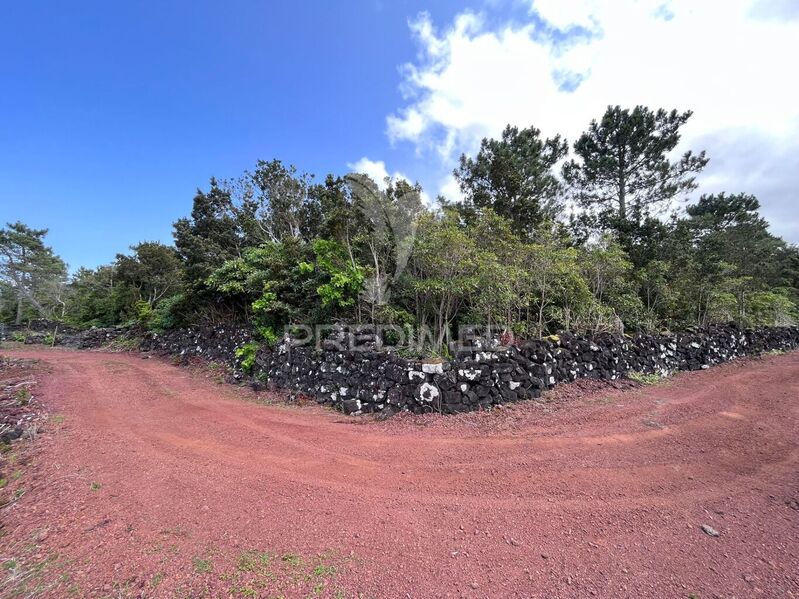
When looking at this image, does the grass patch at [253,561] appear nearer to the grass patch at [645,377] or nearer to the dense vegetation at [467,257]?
the dense vegetation at [467,257]

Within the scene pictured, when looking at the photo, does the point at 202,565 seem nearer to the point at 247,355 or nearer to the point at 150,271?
the point at 247,355

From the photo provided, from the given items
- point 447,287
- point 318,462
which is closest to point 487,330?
point 447,287

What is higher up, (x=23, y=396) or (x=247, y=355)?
(x=247, y=355)

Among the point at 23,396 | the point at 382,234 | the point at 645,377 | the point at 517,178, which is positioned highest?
the point at 517,178

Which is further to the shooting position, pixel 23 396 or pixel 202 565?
pixel 23 396

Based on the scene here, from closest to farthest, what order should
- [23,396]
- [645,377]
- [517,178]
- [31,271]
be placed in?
[23,396], [645,377], [517,178], [31,271]

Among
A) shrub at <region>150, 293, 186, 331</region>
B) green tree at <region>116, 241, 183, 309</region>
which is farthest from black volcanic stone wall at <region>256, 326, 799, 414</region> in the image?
green tree at <region>116, 241, 183, 309</region>

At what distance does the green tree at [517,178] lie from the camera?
39.2ft

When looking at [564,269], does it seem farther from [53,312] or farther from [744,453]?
[53,312]

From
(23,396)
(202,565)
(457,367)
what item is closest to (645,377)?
(457,367)

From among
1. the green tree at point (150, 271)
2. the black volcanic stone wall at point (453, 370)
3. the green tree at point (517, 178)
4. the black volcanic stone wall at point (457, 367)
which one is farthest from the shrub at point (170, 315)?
the green tree at point (517, 178)

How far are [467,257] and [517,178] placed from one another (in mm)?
7016

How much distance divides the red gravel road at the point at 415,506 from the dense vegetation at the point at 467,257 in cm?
294

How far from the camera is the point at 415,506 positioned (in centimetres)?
294
